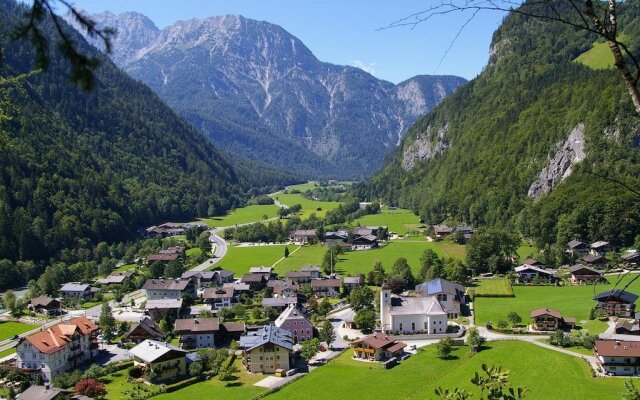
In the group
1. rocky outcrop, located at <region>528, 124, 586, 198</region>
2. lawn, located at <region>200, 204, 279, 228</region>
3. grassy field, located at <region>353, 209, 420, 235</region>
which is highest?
rocky outcrop, located at <region>528, 124, 586, 198</region>

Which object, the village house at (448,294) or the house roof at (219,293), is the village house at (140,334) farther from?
the village house at (448,294)

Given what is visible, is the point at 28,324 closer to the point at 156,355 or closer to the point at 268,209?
the point at 156,355

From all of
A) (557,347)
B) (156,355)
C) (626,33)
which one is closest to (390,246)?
(557,347)

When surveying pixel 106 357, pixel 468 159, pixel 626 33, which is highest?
pixel 626 33

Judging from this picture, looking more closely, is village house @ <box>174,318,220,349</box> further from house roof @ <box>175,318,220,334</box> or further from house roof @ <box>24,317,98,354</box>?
house roof @ <box>24,317,98,354</box>

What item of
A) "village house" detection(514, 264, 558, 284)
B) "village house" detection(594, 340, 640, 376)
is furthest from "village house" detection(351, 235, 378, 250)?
"village house" detection(594, 340, 640, 376)
